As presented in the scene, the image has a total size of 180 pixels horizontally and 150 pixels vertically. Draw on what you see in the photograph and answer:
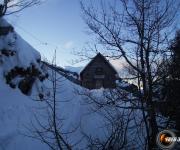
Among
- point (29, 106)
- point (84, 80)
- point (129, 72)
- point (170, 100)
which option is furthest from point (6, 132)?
point (84, 80)

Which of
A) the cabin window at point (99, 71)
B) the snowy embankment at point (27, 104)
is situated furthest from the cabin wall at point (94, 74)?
the snowy embankment at point (27, 104)

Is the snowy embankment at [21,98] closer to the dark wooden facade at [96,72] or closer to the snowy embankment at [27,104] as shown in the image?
the snowy embankment at [27,104]

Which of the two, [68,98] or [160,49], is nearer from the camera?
[160,49]

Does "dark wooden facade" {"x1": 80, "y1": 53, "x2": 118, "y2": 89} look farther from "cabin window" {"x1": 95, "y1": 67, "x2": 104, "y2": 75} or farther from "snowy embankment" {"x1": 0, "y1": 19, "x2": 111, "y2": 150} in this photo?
"snowy embankment" {"x1": 0, "y1": 19, "x2": 111, "y2": 150}

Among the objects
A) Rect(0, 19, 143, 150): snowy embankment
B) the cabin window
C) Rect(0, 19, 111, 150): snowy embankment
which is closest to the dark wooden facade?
the cabin window

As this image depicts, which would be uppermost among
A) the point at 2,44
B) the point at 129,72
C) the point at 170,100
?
the point at 2,44

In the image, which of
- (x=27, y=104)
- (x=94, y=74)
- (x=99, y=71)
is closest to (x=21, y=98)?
(x=27, y=104)

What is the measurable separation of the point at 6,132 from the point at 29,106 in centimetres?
301

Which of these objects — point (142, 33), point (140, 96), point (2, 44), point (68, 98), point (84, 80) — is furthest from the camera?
point (84, 80)

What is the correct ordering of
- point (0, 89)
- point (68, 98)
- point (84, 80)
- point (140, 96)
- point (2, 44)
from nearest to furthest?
point (140, 96) → point (0, 89) → point (2, 44) → point (68, 98) → point (84, 80)

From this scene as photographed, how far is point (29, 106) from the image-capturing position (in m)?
16.7

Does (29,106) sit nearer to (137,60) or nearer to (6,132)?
(6,132)

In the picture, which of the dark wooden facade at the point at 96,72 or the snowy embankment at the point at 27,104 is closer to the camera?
the snowy embankment at the point at 27,104

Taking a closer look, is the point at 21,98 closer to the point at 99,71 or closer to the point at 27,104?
the point at 27,104
